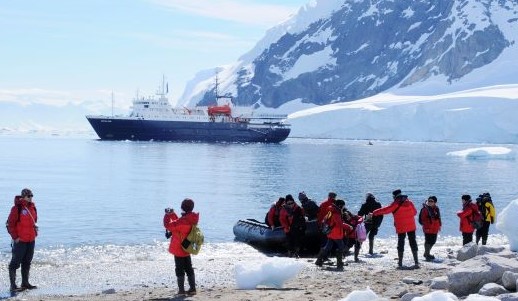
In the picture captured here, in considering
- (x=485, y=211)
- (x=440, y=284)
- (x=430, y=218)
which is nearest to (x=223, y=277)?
(x=440, y=284)

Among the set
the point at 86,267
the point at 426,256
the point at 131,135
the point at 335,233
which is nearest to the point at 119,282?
the point at 86,267

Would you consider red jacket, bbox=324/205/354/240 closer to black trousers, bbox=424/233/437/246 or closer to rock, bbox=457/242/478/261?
rock, bbox=457/242/478/261

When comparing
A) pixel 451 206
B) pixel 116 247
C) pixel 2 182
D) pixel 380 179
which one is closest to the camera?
pixel 116 247

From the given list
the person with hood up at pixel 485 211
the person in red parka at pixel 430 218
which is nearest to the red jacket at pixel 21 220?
the person in red parka at pixel 430 218

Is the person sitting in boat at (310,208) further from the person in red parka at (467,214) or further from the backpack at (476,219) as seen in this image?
the backpack at (476,219)

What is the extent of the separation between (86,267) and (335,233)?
6148 millimetres

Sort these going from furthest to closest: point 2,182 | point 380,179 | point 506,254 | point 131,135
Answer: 1. point 131,135
2. point 380,179
3. point 2,182
4. point 506,254

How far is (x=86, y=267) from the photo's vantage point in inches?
698

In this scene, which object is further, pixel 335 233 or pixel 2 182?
pixel 2 182

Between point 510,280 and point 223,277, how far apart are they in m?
6.71

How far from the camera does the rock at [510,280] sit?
1109 cm

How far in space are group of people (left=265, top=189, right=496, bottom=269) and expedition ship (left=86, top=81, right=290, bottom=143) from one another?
109 m

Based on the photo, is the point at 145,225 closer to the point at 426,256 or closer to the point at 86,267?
the point at 86,267

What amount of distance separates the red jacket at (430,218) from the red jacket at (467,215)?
1087mm
